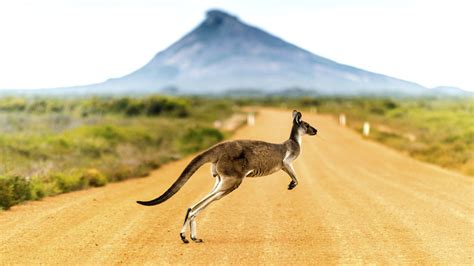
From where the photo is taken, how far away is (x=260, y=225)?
34.7 feet

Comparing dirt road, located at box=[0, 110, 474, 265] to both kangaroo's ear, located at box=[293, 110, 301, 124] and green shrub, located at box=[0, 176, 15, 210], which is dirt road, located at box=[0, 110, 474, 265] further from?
kangaroo's ear, located at box=[293, 110, 301, 124]

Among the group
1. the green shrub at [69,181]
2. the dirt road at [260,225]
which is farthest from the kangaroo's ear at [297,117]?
the green shrub at [69,181]

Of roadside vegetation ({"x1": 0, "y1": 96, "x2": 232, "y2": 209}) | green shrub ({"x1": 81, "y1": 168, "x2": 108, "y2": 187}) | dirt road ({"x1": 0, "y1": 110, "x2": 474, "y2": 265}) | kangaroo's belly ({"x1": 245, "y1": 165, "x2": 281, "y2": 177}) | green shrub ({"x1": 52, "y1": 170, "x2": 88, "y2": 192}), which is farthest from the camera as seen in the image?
green shrub ({"x1": 81, "y1": 168, "x2": 108, "y2": 187})

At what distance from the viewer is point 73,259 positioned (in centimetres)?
813

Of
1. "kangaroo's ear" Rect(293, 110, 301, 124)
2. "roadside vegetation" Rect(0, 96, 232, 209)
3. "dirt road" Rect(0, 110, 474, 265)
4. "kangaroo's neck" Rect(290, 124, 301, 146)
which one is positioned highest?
"kangaroo's ear" Rect(293, 110, 301, 124)

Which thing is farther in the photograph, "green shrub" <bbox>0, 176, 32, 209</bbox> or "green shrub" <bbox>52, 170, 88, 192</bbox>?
"green shrub" <bbox>52, 170, 88, 192</bbox>

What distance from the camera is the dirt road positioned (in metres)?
8.47

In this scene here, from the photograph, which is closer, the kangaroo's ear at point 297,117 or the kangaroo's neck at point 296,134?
A: the kangaroo's ear at point 297,117

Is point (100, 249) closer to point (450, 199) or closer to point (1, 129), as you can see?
point (450, 199)

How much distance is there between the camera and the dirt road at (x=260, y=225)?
27.8ft

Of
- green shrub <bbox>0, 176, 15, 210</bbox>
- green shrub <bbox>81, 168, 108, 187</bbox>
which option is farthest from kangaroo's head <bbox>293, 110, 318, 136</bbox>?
green shrub <bbox>81, 168, 108, 187</bbox>

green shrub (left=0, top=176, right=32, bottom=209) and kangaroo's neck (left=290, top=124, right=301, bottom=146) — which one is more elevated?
kangaroo's neck (left=290, top=124, right=301, bottom=146)

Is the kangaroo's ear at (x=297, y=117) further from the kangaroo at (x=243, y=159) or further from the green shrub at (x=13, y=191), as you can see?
the green shrub at (x=13, y=191)

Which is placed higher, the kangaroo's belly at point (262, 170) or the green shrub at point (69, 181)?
the kangaroo's belly at point (262, 170)
